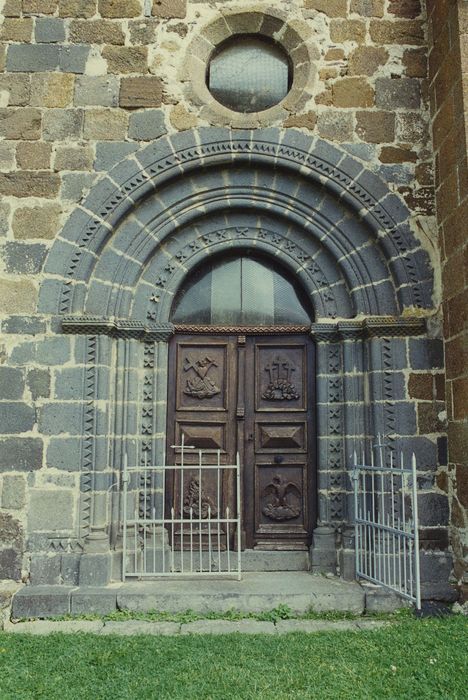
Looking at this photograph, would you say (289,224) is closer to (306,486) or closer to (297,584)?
(306,486)

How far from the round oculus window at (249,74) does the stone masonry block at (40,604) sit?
488 centimetres

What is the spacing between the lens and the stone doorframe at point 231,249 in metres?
5.45

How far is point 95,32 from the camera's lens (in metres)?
5.88

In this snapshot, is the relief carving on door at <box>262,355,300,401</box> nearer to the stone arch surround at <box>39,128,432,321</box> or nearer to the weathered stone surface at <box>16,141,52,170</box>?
the stone arch surround at <box>39,128,432,321</box>

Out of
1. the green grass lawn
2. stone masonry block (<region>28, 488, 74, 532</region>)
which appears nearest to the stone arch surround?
stone masonry block (<region>28, 488, 74, 532</region>)

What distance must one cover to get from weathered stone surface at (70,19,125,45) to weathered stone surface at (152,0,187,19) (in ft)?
1.40

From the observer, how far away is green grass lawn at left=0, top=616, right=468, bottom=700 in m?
3.43

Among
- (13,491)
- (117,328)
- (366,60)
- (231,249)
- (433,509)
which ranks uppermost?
(366,60)

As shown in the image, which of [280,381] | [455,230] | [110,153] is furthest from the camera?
[280,381]

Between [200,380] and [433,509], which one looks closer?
[433,509]

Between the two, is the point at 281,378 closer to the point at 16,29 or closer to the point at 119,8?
the point at 119,8

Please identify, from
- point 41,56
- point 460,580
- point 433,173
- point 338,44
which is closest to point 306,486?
point 460,580

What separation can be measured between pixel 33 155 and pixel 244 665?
4.75m

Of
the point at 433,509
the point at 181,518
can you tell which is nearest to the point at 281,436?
the point at 181,518
